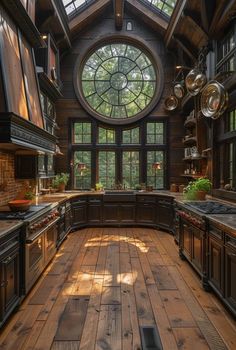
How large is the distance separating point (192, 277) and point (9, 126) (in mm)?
2946

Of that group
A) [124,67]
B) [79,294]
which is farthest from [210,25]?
[79,294]

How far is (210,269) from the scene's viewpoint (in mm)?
3012

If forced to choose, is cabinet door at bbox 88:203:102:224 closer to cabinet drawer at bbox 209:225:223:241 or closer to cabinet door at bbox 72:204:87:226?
cabinet door at bbox 72:204:87:226

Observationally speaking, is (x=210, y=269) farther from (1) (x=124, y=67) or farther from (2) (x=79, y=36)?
(2) (x=79, y=36)

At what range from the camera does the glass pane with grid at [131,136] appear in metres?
7.40

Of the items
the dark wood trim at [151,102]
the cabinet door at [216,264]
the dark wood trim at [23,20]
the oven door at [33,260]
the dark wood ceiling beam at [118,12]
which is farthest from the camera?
the dark wood trim at [151,102]

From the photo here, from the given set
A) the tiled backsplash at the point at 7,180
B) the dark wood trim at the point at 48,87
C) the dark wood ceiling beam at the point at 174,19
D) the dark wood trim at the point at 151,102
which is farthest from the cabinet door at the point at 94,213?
the dark wood ceiling beam at the point at 174,19

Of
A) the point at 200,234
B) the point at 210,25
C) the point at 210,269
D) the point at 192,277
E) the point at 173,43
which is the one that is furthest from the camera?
the point at 173,43

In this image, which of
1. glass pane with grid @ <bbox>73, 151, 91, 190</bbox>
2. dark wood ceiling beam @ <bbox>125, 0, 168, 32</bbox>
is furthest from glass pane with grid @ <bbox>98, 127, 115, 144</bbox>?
dark wood ceiling beam @ <bbox>125, 0, 168, 32</bbox>

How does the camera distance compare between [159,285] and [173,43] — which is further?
[173,43]

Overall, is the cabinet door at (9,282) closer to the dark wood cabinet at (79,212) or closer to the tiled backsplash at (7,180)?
the tiled backsplash at (7,180)

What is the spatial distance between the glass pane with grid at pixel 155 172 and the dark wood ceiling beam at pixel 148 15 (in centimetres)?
327

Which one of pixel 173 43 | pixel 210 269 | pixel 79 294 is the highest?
pixel 173 43

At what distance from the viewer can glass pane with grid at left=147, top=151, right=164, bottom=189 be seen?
7.33 metres
